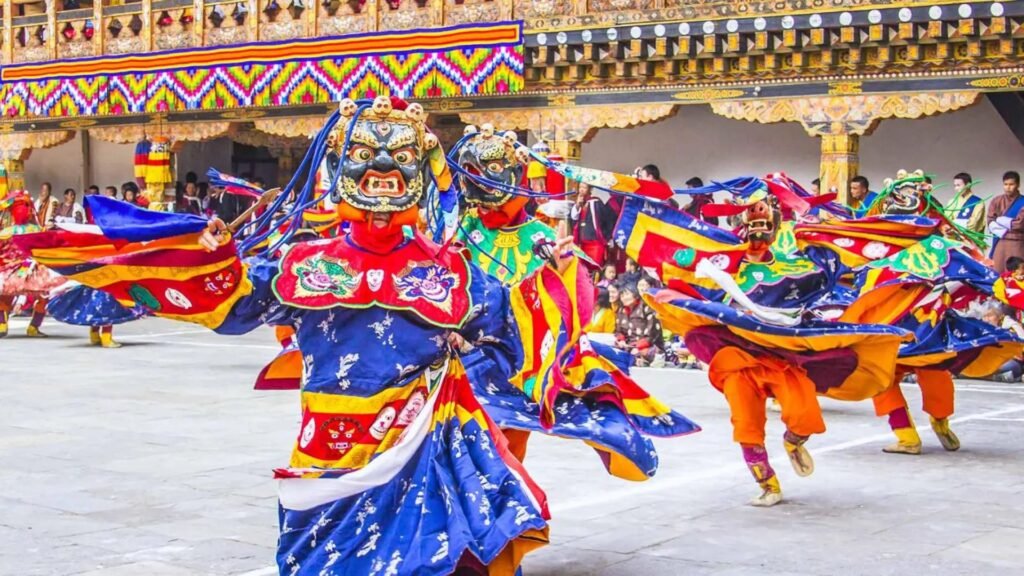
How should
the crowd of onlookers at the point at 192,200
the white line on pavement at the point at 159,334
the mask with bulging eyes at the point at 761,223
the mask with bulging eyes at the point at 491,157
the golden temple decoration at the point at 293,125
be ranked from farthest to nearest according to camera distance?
the crowd of onlookers at the point at 192,200 → the golden temple decoration at the point at 293,125 → the white line on pavement at the point at 159,334 → the mask with bulging eyes at the point at 761,223 → the mask with bulging eyes at the point at 491,157

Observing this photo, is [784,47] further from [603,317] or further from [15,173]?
Answer: [15,173]

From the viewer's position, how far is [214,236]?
4863 mm

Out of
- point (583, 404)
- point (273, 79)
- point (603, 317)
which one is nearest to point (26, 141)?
point (273, 79)

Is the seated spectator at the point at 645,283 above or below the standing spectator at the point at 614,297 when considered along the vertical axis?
above

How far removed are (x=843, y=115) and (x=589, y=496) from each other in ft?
28.7

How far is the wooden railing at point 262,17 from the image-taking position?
16328mm

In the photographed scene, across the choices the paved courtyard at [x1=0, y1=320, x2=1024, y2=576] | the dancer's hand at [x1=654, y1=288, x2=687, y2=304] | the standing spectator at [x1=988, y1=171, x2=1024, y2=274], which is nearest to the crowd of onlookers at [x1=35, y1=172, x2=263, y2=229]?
the paved courtyard at [x1=0, y1=320, x2=1024, y2=576]

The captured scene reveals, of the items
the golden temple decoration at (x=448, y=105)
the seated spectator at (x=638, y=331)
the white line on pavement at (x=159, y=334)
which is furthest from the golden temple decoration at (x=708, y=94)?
the white line on pavement at (x=159, y=334)

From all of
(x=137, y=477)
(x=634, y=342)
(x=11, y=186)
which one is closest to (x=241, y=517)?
(x=137, y=477)

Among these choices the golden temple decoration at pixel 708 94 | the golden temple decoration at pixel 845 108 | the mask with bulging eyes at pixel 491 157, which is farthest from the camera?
the golden temple decoration at pixel 708 94

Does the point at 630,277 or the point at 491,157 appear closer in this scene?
the point at 491,157

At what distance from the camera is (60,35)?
73.1 feet

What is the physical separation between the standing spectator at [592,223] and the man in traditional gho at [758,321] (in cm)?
634

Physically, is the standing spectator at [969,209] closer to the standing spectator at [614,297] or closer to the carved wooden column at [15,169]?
the standing spectator at [614,297]
